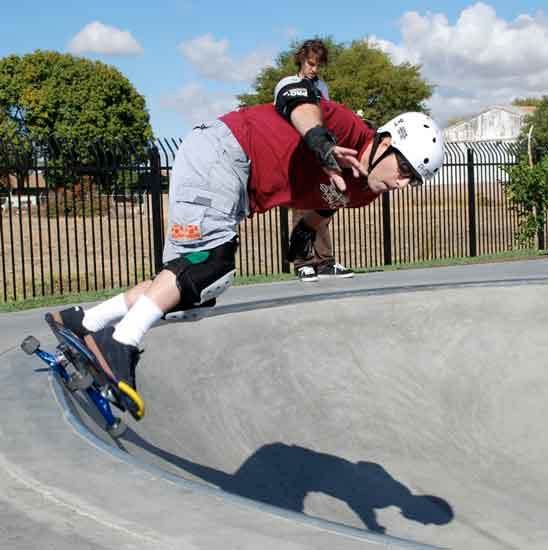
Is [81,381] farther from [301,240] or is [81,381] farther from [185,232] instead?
[301,240]

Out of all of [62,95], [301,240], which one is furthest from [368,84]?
[301,240]

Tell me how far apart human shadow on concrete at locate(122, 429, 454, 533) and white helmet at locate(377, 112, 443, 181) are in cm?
165

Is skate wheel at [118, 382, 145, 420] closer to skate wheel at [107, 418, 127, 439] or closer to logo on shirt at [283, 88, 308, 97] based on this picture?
skate wheel at [107, 418, 127, 439]

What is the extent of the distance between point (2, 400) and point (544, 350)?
3795mm

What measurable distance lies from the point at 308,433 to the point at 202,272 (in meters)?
1.72

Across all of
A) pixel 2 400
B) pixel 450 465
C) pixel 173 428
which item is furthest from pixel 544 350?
pixel 2 400

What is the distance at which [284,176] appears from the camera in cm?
340

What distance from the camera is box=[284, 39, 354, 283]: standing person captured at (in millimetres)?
5375

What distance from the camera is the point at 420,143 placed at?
128 inches

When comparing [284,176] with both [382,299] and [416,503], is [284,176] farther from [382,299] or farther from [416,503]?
[382,299]

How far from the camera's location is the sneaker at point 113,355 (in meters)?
3.16

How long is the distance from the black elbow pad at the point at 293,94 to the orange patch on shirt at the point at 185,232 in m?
0.62

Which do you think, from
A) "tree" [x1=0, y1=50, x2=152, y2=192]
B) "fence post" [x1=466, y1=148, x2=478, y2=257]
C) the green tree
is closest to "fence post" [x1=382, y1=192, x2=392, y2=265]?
"fence post" [x1=466, y1=148, x2=478, y2=257]

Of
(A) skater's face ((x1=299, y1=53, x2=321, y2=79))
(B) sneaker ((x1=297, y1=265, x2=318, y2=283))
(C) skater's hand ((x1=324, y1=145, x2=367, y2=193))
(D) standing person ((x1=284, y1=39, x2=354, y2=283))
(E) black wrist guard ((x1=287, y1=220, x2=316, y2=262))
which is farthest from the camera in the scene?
(B) sneaker ((x1=297, y1=265, x2=318, y2=283))
